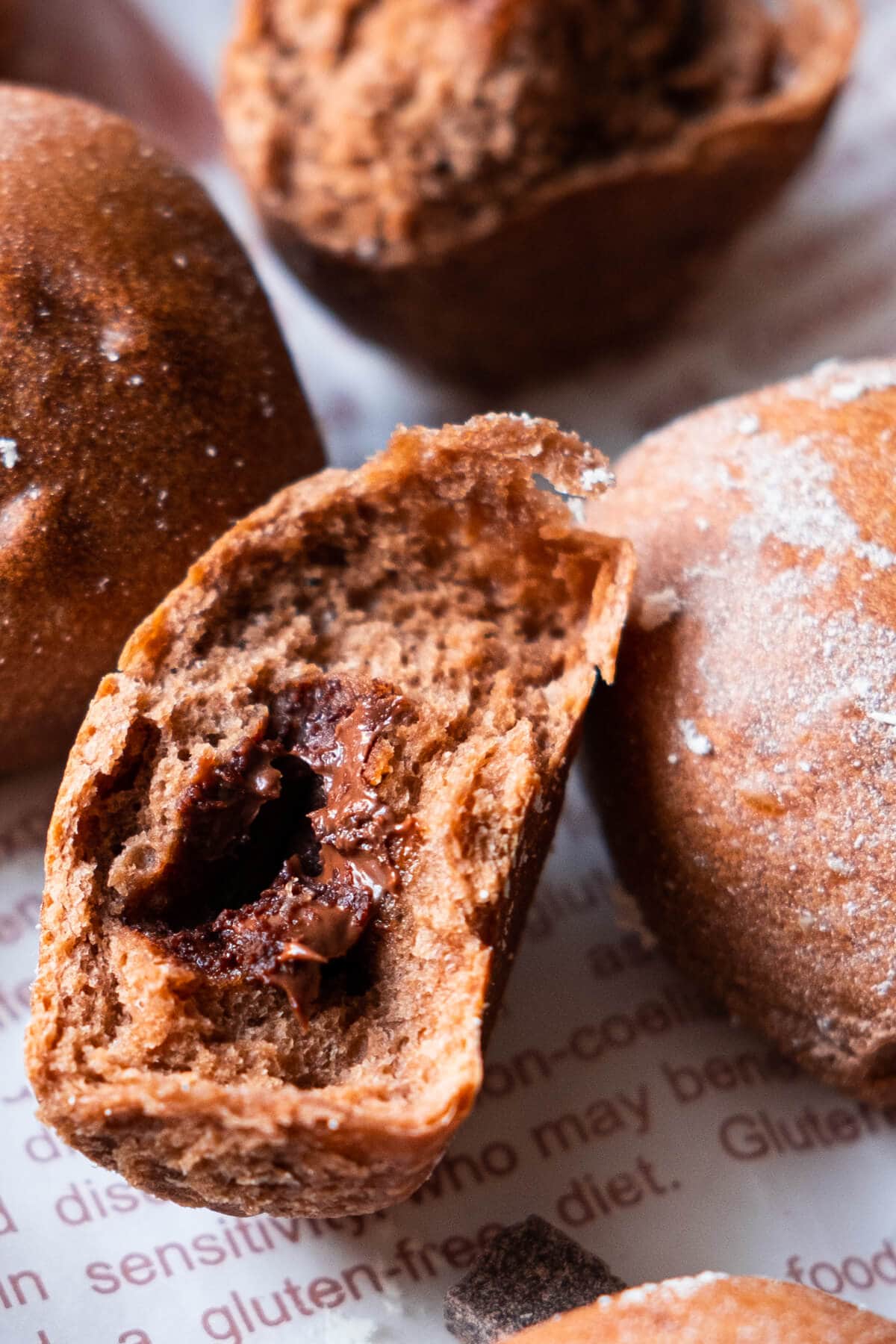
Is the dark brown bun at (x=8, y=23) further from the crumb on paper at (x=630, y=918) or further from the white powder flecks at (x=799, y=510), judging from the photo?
the crumb on paper at (x=630, y=918)

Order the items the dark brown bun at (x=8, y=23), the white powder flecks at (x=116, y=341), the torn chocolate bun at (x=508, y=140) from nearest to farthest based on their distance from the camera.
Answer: the white powder flecks at (x=116, y=341), the torn chocolate bun at (x=508, y=140), the dark brown bun at (x=8, y=23)

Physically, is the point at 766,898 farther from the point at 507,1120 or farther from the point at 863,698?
the point at 507,1120

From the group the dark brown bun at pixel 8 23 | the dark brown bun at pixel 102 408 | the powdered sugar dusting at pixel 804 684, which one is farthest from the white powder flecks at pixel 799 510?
the dark brown bun at pixel 8 23

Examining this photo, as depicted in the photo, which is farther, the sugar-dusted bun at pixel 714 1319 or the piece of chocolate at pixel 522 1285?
the piece of chocolate at pixel 522 1285

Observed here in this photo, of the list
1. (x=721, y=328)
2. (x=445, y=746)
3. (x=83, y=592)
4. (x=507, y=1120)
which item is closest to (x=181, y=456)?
(x=83, y=592)

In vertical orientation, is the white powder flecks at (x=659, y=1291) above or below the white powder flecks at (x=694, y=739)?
below
